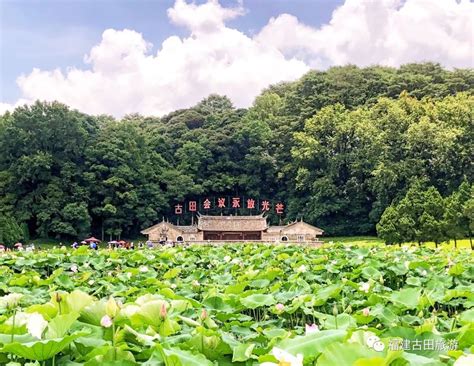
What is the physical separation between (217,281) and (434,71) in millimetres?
36388

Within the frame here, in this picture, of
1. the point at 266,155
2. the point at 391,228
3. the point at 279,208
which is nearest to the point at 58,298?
the point at 391,228

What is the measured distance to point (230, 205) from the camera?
35750mm

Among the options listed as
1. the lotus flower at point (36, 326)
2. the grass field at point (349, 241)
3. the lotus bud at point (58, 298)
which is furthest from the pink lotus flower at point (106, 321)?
the grass field at point (349, 241)

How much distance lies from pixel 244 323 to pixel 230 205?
3353cm

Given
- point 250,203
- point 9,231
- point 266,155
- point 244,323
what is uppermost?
point 266,155

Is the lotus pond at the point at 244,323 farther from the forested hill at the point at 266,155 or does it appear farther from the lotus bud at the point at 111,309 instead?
the forested hill at the point at 266,155

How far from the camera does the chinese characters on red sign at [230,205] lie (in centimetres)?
3422

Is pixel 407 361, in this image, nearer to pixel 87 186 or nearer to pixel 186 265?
pixel 186 265

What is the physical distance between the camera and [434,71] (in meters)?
36.8

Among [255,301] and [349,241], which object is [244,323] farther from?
[349,241]

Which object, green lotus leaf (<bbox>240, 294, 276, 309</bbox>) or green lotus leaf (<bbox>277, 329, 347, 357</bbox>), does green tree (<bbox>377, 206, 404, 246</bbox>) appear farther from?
green lotus leaf (<bbox>277, 329, 347, 357</bbox>)

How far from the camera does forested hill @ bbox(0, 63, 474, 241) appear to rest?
29.2m

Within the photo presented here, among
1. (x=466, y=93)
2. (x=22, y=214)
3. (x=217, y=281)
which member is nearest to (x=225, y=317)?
(x=217, y=281)

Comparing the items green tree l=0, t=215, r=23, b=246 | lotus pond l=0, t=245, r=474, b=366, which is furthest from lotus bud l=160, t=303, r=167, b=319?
green tree l=0, t=215, r=23, b=246
